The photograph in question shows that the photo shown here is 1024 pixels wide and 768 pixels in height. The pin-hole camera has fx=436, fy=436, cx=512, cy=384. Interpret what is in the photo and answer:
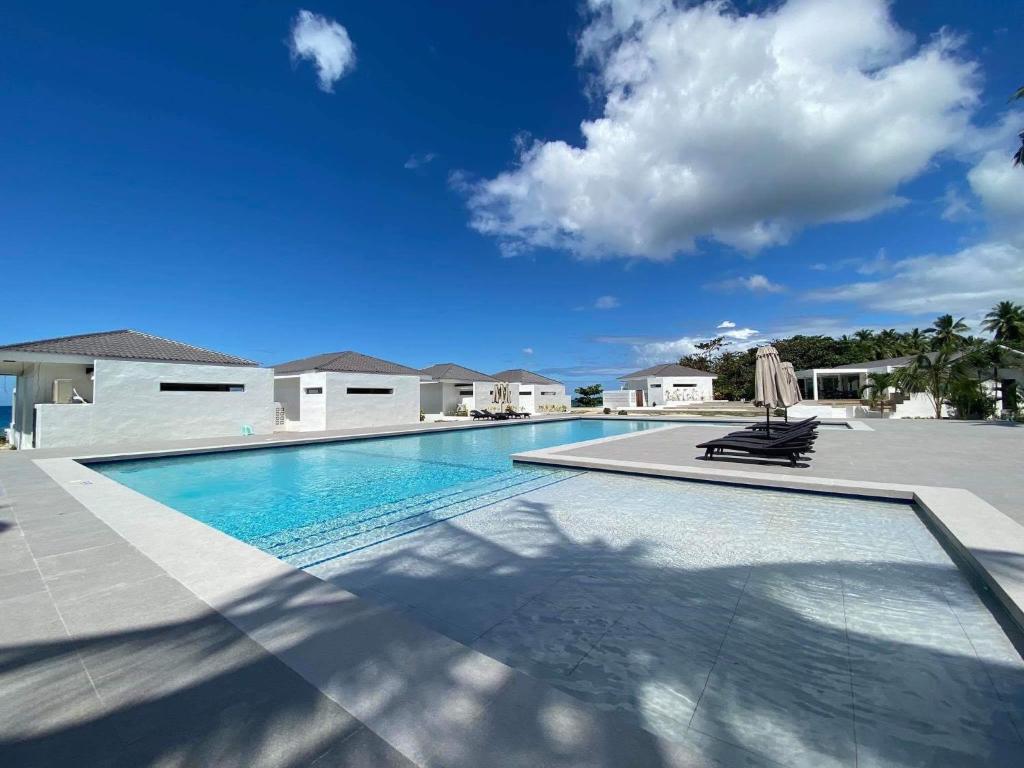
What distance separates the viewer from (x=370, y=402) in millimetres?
22141

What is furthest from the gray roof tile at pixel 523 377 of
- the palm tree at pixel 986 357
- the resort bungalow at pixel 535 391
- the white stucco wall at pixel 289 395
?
the palm tree at pixel 986 357

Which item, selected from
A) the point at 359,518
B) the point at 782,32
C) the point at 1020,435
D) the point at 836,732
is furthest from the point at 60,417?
the point at 1020,435

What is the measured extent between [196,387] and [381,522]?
49.6 feet

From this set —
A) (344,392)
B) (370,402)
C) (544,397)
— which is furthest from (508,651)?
(544,397)

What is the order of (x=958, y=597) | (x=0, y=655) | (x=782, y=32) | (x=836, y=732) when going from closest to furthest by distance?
(x=836, y=732) < (x=0, y=655) < (x=958, y=597) < (x=782, y=32)

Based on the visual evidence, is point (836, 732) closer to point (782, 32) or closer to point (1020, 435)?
point (782, 32)

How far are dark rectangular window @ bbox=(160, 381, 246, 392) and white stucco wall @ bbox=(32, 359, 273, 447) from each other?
164 millimetres

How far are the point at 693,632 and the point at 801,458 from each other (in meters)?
7.89

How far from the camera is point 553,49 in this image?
13.4 meters

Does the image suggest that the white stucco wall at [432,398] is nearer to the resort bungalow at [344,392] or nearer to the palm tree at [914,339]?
the resort bungalow at [344,392]

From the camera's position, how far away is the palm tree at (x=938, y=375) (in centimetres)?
1966

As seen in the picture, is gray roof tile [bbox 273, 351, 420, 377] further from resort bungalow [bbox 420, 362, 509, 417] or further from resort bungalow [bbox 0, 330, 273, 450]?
resort bungalow [bbox 420, 362, 509, 417]

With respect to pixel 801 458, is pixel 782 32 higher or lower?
higher

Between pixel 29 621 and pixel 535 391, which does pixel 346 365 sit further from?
pixel 29 621
